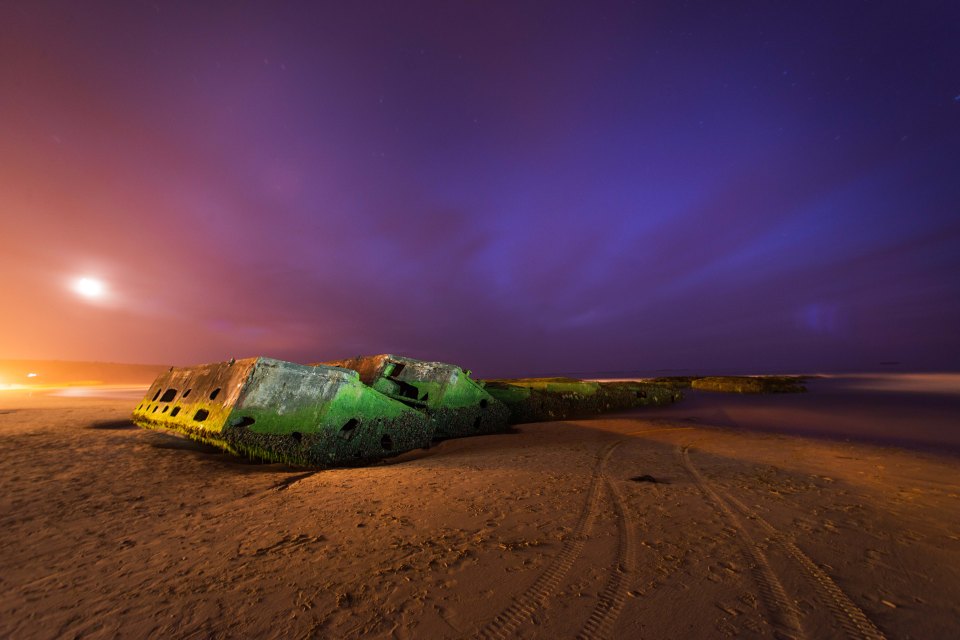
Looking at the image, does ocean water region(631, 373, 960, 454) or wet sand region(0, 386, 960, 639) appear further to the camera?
ocean water region(631, 373, 960, 454)

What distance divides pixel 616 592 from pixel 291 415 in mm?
5880

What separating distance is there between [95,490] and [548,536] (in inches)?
240

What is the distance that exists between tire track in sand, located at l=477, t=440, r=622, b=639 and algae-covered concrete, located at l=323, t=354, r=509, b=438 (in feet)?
21.0

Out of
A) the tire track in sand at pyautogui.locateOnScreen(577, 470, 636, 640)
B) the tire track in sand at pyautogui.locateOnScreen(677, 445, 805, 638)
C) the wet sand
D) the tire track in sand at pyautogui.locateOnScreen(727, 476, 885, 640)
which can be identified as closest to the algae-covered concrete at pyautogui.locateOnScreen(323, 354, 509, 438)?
the wet sand

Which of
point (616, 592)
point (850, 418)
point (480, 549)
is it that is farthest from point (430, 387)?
point (850, 418)

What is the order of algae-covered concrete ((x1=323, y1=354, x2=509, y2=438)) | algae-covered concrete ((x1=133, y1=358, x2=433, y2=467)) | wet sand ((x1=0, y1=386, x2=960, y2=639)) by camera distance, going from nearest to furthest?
wet sand ((x1=0, y1=386, x2=960, y2=639)) → algae-covered concrete ((x1=133, y1=358, x2=433, y2=467)) → algae-covered concrete ((x1=323, y1=354, x2=509, y2=438))

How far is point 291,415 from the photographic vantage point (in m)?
6.58

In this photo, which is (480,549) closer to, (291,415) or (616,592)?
(616,592)

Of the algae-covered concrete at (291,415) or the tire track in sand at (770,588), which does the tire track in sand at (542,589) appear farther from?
the algae-covered concrete at (291,415)

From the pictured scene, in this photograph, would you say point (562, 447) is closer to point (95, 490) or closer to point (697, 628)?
point (697, 628)

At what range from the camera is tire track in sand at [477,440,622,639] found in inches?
88.0

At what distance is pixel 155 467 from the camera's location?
6234 mm

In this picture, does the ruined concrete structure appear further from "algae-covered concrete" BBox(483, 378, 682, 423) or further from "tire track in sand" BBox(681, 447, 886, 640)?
"tire track in sand" BBox(681, 447, 886, 640)

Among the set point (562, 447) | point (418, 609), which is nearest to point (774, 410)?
point (562, 447)
